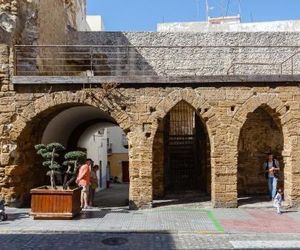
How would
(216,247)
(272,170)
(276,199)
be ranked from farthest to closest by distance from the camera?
(272,170), (276,199), (216,247)

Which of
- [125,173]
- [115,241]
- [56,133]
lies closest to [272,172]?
[115,241]

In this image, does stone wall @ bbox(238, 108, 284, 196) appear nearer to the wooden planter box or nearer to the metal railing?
the metal railing

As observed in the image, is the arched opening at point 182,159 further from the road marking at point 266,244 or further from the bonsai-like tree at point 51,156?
the road marking at point 266,244

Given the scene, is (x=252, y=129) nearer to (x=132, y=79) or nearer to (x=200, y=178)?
(x=200, y=178)

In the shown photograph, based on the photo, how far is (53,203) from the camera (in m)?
10.6

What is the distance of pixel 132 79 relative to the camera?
12.0m

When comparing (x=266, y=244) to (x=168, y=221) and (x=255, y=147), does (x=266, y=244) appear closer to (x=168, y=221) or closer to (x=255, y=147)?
(x=168, y=221)

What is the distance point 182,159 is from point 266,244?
9150 millimetres

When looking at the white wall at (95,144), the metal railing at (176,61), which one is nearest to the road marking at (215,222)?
the metal railing at (176,61)

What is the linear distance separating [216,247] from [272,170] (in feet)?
A: 17.6

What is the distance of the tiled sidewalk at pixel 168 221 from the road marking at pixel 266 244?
86 cm

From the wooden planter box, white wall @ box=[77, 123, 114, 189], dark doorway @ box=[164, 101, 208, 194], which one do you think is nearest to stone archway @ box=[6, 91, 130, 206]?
the wooden planter box

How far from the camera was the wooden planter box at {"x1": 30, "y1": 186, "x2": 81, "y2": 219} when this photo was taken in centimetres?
1050

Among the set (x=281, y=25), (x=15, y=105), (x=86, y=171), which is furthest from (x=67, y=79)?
(x=281, y=25)
